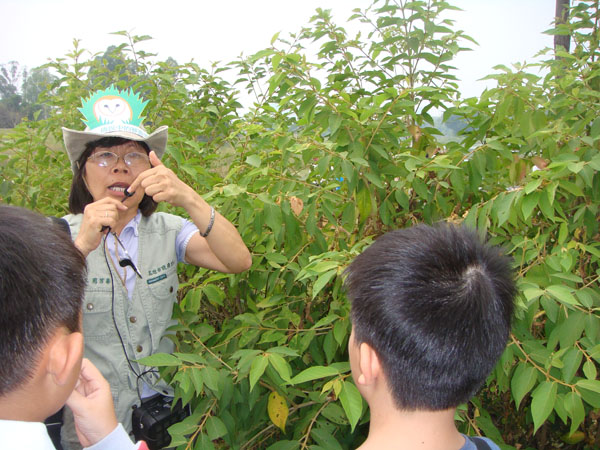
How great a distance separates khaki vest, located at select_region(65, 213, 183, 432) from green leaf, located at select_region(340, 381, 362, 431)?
71cm

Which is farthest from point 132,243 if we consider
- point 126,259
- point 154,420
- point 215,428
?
point 215,428

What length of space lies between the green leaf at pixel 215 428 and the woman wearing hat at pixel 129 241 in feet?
0.91

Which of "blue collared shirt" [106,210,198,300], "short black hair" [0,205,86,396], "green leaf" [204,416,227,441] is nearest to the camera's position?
"short black hair" [0,205,86,396]

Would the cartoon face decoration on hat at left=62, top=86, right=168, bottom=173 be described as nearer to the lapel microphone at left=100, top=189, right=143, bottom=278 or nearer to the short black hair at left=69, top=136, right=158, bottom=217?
the short black hair at left=69, top=136, right=158, bottom=217

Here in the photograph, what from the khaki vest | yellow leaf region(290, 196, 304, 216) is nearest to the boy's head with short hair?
the khaki vest

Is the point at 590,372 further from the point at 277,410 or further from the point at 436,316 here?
the point at 277,410

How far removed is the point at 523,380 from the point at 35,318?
1216 millimetres

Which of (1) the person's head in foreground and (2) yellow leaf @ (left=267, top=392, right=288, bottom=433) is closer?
(1) the person's head in foreground

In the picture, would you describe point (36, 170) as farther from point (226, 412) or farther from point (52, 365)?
point (52, 365)

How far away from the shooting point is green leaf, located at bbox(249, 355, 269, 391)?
129cm

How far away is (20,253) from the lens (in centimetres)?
86

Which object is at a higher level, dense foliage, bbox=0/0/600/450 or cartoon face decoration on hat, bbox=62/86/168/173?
cartoon face decoration on hat, bbox=62/86/168/173

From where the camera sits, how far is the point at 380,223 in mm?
2096

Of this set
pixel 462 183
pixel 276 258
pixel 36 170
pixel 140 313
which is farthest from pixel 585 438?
pixel 36 170
